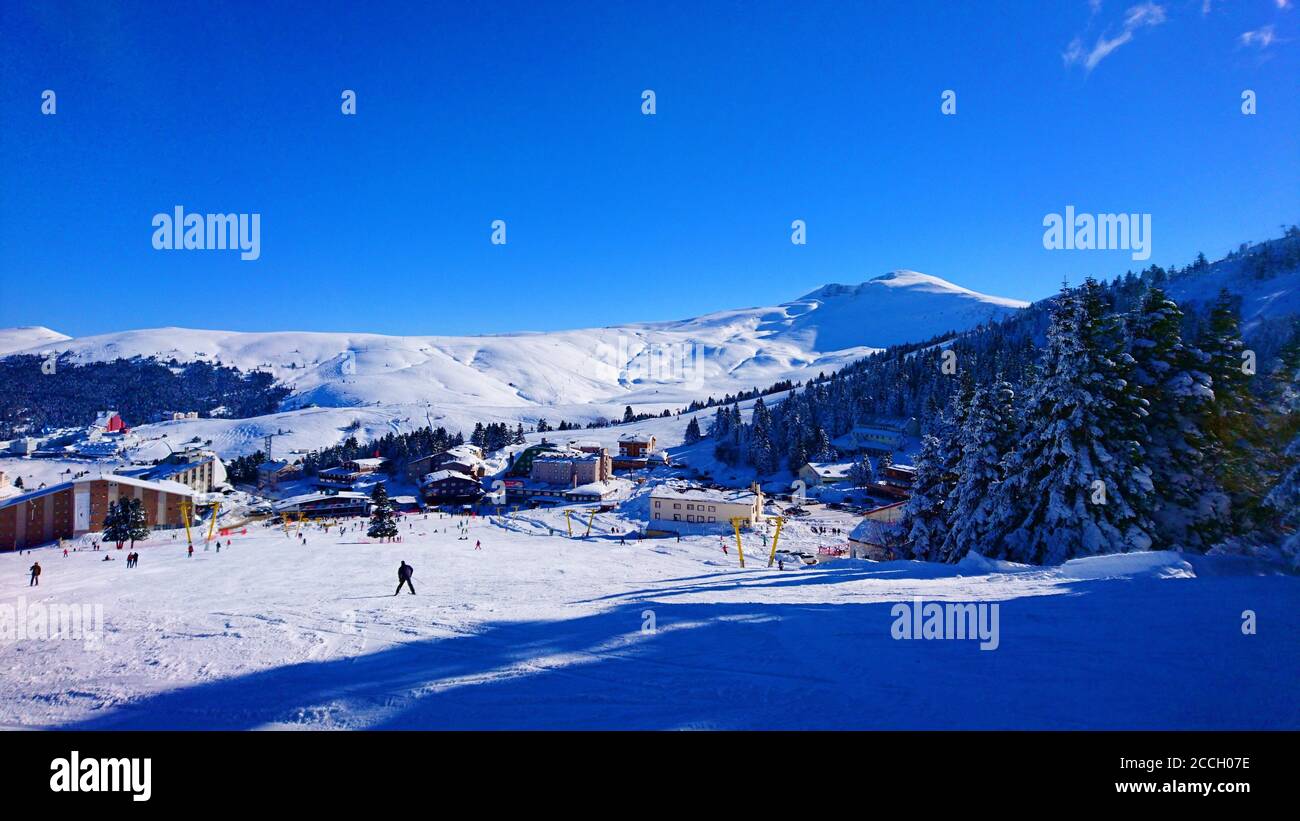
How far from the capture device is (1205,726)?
6098 millimetres

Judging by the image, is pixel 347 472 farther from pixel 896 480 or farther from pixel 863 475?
pixel 896 480

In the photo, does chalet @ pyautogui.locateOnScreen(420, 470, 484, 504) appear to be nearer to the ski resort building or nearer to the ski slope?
the ski resort building

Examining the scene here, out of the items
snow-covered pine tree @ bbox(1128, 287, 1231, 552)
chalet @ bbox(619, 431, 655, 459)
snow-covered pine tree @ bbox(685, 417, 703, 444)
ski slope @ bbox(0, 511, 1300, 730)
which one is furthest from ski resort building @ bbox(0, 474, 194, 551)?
snow-covered pine tree @ bbox(685, 417, 703, 444)

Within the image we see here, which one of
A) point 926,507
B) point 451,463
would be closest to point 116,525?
point 451,463

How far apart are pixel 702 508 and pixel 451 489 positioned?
4702 cm

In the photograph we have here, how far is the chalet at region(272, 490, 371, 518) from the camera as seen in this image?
239ft

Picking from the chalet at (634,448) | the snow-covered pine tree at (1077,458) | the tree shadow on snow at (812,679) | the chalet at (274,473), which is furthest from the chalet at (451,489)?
the tree shadow on snow at (812,679)

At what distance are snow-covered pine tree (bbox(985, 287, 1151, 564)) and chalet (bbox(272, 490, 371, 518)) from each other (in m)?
74.3

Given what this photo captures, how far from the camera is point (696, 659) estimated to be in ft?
28.4

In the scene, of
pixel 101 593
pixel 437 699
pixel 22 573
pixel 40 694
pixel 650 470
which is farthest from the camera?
pixel 650 470
